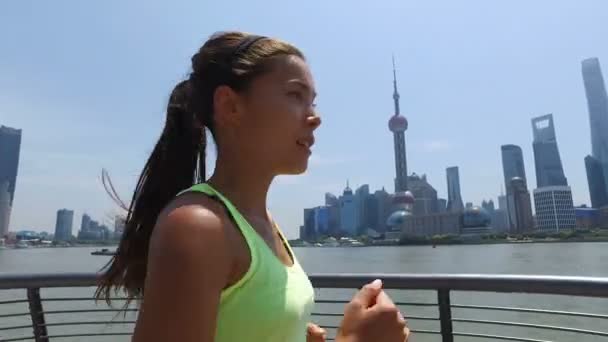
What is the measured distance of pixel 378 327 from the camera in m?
0.66

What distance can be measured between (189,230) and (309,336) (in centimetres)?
36

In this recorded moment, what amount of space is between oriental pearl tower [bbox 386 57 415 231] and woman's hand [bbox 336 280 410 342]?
270ft

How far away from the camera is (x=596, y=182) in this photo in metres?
85.4

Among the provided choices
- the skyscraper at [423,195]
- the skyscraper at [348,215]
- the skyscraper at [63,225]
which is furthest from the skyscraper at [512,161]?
the skyscraper at [63,225]

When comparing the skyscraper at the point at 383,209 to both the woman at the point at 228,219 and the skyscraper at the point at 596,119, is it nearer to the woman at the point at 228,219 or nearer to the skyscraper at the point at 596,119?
the skyscraper at the point at 596,119

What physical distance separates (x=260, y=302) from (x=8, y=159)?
274 ft

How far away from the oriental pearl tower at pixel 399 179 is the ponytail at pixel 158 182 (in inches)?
3235

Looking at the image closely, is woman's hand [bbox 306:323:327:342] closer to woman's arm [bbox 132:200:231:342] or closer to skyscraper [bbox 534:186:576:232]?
woman's arm [bbox 132:200:231:342]

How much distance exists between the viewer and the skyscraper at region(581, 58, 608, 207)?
3386 inches

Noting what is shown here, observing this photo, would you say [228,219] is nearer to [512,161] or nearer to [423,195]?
[423,195]

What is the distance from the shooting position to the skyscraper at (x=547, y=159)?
9350 centimetres

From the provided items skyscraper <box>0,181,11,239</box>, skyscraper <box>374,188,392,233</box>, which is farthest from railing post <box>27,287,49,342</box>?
skyscraper <box>374,188,392,233</box>

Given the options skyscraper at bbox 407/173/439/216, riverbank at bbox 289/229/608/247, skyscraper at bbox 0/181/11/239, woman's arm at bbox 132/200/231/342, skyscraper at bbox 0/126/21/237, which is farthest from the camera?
skyscraper at bbox 407/173/439/216

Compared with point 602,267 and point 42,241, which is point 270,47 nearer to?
point 602,267
